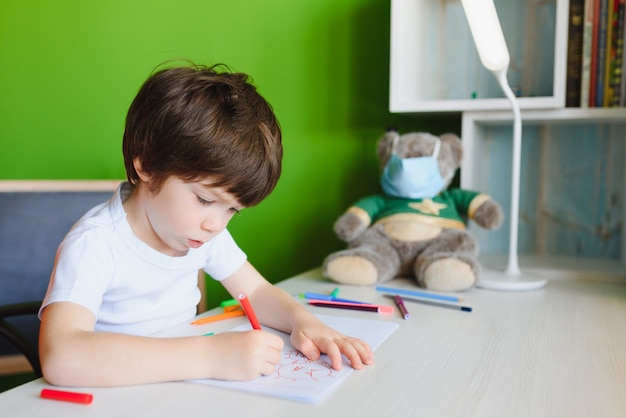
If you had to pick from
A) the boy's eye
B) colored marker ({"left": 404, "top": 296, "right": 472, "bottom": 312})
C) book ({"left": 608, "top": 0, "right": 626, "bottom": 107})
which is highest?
book ({"left": 608, "top": 0, "right": 626, "bottom": 107})

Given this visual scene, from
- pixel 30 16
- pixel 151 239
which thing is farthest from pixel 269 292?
pixel 30 16

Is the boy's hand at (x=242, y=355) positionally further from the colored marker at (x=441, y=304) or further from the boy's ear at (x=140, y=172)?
the colored marker at (x=441, y=304)

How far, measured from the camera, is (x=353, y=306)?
2.59 feet

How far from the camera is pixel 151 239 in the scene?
702 mm

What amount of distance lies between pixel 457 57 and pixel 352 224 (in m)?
0.47

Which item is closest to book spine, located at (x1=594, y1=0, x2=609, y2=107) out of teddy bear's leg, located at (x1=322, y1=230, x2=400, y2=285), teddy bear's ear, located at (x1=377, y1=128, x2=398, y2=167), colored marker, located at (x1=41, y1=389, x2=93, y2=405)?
teddy bear's ear, located at (x1=377, y1=128, x2=398, y2=167)

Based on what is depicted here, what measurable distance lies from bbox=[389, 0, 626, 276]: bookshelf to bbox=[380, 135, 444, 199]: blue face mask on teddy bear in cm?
10

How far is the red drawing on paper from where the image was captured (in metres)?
0.53

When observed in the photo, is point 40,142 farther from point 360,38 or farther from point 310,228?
point 360,38

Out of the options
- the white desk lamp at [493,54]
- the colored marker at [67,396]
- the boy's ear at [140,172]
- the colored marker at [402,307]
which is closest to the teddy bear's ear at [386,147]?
the white desk lamp at [493,54]

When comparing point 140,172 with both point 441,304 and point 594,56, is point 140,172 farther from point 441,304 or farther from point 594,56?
point 594,56

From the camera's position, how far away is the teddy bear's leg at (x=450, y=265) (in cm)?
92

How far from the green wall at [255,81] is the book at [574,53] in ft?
0.78

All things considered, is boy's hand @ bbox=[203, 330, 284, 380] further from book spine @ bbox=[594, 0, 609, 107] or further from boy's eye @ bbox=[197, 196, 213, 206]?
book spine @ bbox=[594, 0, 609, 107]
